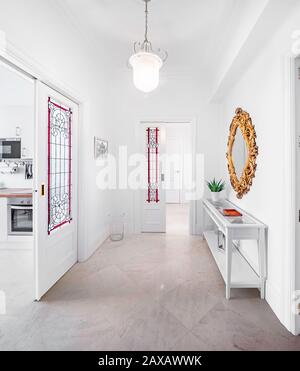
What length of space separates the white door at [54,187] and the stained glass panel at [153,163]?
6.34ft

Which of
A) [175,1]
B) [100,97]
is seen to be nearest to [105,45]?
[100,97]

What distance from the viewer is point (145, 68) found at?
2396mm

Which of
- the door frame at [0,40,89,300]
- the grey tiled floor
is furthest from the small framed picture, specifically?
the grey tiled floor

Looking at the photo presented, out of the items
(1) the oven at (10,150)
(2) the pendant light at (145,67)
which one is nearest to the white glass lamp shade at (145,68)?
(2) the pendant light at (145,67)

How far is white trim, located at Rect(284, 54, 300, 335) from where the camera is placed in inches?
73.7

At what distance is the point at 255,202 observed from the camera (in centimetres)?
271

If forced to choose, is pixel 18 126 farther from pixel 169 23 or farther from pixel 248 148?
Result: pixel 248 148

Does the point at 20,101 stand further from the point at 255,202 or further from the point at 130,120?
the point at 255,202

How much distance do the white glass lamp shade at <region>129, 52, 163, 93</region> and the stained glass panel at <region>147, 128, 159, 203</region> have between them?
7.57 feet

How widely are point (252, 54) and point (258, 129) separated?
810mm

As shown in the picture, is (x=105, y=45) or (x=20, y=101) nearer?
(x=105, y=45)

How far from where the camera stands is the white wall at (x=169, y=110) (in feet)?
15.0

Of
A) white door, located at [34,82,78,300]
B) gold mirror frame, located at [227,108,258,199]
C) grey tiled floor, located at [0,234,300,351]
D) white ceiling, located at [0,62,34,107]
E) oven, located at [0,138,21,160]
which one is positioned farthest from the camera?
oven, located at [0,138,21,160]

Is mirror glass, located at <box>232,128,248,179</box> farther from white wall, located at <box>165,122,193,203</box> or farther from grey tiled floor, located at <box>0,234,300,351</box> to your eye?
white wall, located at <box>165,122,193,203</box>
